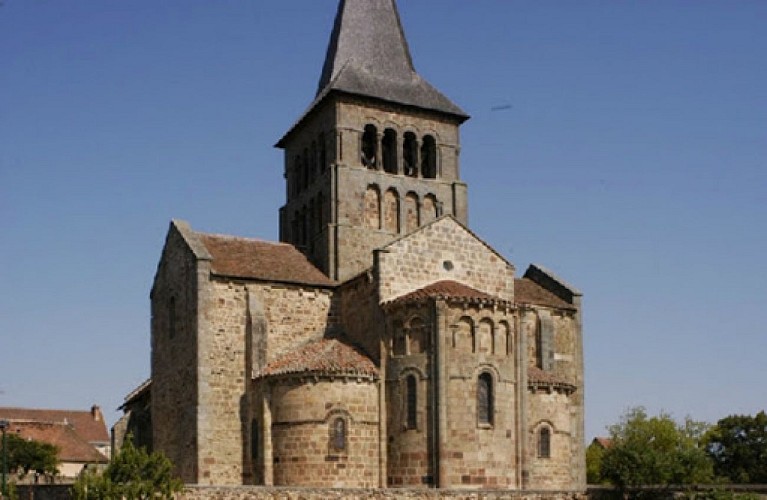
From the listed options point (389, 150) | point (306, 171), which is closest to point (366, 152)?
point (389, 150)

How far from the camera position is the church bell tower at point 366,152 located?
4606 cm

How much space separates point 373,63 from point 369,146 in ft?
14.6

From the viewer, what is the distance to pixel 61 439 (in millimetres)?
73438

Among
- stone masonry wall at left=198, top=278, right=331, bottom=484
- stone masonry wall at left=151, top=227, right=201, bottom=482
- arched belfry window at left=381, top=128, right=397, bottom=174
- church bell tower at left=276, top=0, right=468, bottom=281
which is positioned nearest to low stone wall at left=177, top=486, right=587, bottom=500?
stone masonry wall at left=198, top=278, right=331, bottom=484

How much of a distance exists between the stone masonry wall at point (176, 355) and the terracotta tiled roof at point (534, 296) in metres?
13.9

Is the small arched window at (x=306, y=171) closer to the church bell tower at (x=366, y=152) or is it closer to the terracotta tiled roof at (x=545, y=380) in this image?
the church bell tower at (x=366, y=152)

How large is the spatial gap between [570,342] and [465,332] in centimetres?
1013

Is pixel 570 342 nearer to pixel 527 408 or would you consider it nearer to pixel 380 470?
pixel 527 408

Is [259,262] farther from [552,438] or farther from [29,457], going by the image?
[29,457]

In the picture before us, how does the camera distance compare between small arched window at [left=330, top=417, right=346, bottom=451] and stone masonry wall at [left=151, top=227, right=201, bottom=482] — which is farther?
stone masonry wall at [left=151, top=227, right=201, bottom=482]

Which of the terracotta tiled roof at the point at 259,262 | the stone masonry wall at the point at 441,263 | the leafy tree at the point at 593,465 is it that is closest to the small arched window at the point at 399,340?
the stone masonry wall at the point at 441,263

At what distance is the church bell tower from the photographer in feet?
151

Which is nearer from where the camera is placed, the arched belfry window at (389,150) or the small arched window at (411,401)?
the small arched window at (411,401)

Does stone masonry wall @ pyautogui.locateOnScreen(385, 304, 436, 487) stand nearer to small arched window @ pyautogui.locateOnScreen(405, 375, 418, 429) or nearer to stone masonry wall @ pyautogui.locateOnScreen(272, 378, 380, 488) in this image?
small arched window @ pyautogui.locateOnScreen(405, 375, 418, 429)
